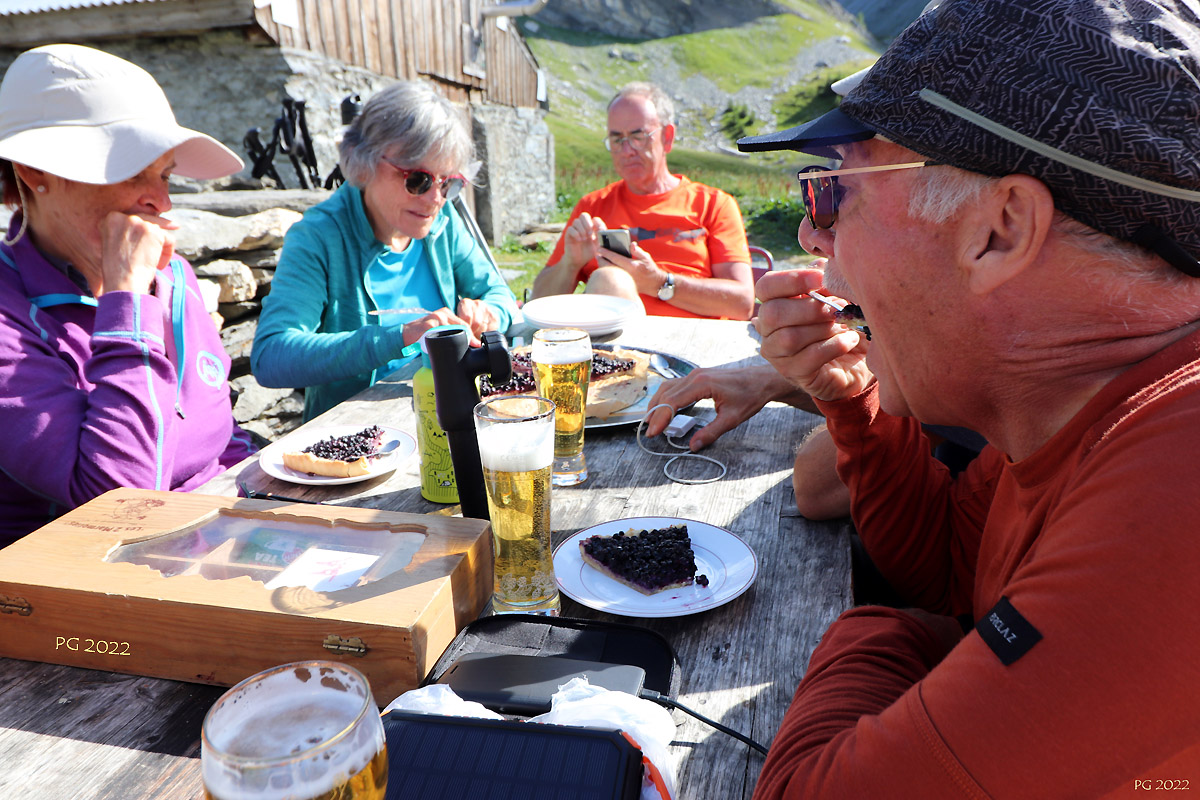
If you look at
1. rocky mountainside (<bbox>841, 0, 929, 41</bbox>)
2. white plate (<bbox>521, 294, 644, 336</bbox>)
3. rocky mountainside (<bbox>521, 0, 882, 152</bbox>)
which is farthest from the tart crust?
rocky mountainside (<bbox>841, 0, 929, 41</bbox>)

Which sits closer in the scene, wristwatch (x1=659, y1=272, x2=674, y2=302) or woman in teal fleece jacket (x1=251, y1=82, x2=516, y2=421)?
woman in teal fleece jacket (x1=251, y1=82, x2=516, y2=421)

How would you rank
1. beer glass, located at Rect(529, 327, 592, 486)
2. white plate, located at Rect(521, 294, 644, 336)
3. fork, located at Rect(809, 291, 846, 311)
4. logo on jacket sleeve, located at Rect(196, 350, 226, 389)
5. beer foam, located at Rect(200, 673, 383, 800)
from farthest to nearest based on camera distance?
white plate, located at Rect(521, 294, 644, 336) < logo on jacket sleeve, located at Rect(196, 350, 226, 389) < beer glass, located at Rect(529, 327, 592, 486) < fork, located at Rect(809, 291, 846, 311) < beer foam, located at Rect(200, 673, 383, 800)

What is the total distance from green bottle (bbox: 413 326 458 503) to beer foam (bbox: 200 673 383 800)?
1.02m

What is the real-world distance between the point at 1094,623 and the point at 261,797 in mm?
808

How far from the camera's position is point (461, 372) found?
1.59 metres

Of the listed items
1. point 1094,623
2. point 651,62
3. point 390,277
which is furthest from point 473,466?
point 651,62

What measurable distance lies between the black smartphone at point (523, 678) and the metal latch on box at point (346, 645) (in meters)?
0.13

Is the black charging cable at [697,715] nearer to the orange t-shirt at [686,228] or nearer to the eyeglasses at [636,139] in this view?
the orange t-shirt at [686,228]

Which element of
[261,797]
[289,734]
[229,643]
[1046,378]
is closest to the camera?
[261,797]

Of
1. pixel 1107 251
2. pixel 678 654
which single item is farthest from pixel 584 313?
pixel 1107 251

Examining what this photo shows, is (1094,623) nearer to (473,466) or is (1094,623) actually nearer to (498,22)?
(473,466)

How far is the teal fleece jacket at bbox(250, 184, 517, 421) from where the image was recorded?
299 cm

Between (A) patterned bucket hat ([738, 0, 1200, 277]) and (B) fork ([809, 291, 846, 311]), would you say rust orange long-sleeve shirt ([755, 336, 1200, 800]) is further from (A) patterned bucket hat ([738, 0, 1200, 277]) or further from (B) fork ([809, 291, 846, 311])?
(B) fork ([809, 291, 846, 311])

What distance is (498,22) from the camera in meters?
16.0
